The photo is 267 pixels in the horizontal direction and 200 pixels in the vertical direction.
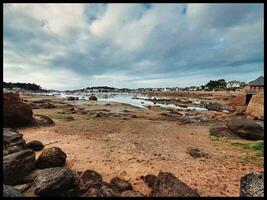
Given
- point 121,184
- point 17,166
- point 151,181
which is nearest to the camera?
point 17,166

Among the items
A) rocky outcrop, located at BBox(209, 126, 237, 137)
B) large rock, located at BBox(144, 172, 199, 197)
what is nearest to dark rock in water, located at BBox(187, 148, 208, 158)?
large rock, located at BBox(144, 172, 199, 197)

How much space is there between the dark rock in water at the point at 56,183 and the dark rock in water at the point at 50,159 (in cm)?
156

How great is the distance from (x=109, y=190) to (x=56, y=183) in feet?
4.91

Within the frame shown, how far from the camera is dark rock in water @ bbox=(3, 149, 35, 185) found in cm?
665

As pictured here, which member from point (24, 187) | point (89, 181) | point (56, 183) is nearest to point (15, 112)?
point (24, 187)

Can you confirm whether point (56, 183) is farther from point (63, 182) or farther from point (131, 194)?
point (131, 194)

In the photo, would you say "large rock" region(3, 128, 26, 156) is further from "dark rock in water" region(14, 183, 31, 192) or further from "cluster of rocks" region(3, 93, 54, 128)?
"cluster of rocks" region(3, 93, 54, 128)

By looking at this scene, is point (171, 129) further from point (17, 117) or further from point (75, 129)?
point (17, 117)

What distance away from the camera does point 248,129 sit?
1461 centimetres

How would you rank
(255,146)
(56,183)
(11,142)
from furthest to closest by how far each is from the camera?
(255,146)
(11,142)
(56,183)

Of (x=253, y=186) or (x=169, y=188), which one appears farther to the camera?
(x=169, y=188)

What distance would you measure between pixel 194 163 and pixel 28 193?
21.5 ft

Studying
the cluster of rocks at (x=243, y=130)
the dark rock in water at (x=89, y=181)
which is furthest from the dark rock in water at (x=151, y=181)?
the cluster of rocks at (x=243, y=130)

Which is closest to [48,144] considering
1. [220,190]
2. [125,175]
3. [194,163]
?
[125,175]
